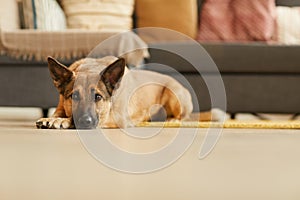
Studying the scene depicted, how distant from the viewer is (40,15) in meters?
3.14

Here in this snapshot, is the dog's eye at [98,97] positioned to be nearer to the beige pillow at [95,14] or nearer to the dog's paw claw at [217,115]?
the dog's paw claw at [217,115]

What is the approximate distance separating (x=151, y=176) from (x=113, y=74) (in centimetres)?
90

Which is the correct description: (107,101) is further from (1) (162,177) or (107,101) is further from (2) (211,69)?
(2) (211,69)

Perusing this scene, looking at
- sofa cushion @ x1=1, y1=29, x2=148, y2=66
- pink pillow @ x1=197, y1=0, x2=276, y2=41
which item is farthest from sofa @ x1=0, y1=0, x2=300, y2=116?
pink pillow @ x1=197, y1=0, x2=276, y2=41

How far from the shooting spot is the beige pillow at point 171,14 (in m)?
3.67

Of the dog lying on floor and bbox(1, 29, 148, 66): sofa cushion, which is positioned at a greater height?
the dog lying on floor

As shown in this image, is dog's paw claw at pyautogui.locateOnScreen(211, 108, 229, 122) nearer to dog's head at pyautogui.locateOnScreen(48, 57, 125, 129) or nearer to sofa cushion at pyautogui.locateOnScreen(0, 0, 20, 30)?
dog's head at pyautogui.locateOnScreen(48, 57, 125, 129)

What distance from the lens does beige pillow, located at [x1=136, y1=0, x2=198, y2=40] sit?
12.0 feet

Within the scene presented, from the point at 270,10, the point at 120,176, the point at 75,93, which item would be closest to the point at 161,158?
the point at 120,176

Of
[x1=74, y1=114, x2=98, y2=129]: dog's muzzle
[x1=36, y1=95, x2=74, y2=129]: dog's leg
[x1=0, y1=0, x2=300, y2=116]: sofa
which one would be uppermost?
[x1=74, y1=114, x2=98, y2=129]: dog's muzzle

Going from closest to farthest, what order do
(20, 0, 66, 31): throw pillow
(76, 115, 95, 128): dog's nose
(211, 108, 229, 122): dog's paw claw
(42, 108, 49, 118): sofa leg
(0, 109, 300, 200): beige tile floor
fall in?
1. (0, 109, 300, 200): beige tile floor
2. (76, 115, 95, 128): dog's nose
3. (211, 108, 229, 122): dog's paw claw
4. (42, 108, 49, 118): sofa leg
5. (20, 0, 66, 31): throw pillow

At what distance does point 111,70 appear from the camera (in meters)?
1.61

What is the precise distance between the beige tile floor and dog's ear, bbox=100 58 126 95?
53 centimetres

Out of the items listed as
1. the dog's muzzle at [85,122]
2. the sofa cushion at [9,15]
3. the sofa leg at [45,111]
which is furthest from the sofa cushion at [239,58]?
the dog's muzzle at [85,122]
